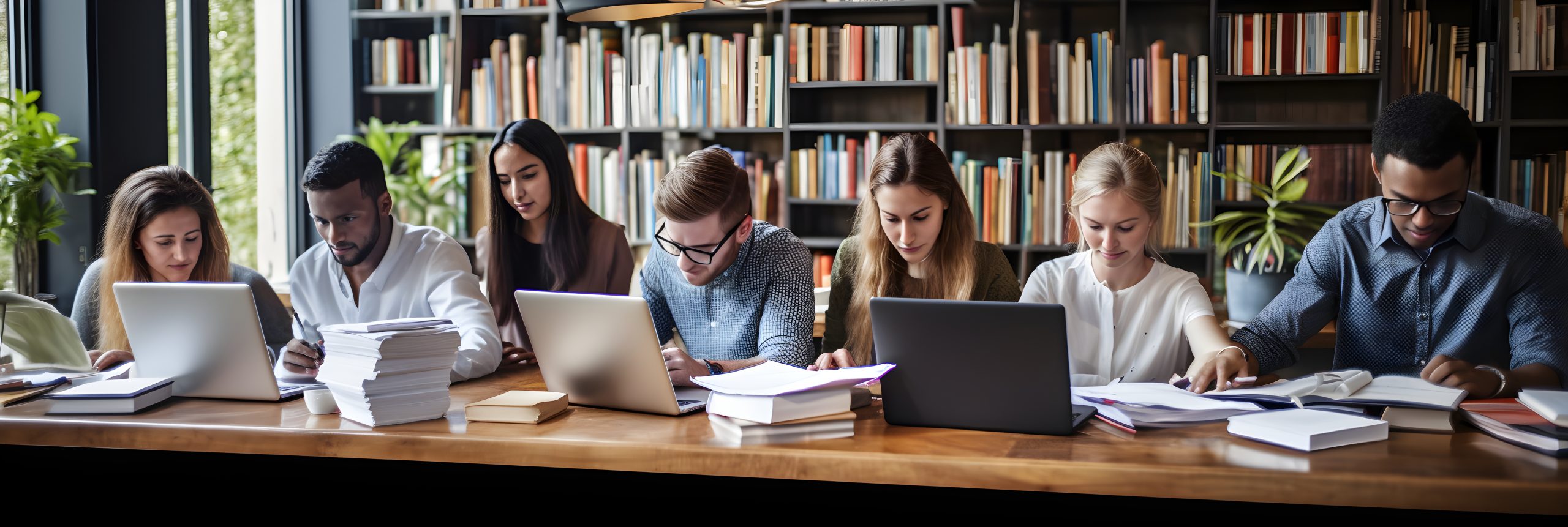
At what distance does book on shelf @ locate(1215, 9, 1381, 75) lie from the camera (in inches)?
145

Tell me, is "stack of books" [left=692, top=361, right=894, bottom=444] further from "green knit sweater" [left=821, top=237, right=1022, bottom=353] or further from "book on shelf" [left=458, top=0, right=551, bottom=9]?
"book on shelf" [left=458, top=0, right=551, bottom=9]

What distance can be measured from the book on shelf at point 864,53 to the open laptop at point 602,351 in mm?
2576

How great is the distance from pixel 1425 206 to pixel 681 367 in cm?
138

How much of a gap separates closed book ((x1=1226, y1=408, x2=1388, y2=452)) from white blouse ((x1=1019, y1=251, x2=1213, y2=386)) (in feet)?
1.77

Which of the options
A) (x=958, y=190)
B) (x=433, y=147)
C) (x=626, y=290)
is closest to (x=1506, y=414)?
(x=958, y=190)

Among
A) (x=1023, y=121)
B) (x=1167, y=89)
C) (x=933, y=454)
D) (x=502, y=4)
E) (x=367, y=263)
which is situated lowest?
(x=933, y=454)

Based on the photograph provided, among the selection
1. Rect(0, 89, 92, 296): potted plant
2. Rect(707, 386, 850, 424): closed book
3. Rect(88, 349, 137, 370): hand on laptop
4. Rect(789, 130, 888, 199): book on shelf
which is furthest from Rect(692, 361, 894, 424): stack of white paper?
Rect(789, 130, 888, 199): book on shelf

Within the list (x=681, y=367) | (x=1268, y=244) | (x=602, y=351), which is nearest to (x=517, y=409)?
(x=602, y=351)

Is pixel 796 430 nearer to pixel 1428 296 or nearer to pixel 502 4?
pixel 1428 296

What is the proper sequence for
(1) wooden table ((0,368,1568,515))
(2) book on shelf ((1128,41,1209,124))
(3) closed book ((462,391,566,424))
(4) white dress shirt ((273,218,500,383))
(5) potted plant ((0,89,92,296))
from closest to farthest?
(1) wooden table ((0,368,1568,515)), (3) closed book ((462,391,566,424)), (4) white dress shirt ((273,218,500,383)), (5) potted plant ((0,89,92,296)), (2) book on shelf ((1128,41,1209,124))

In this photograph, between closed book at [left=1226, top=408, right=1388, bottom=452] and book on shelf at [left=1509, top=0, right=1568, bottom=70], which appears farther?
book on shelf at [left=1509, top=0, right=1568, bottom=70]

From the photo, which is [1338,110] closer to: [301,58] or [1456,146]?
[1456,146]

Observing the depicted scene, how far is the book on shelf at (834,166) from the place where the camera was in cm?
407

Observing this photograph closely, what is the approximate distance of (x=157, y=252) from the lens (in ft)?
7.22
